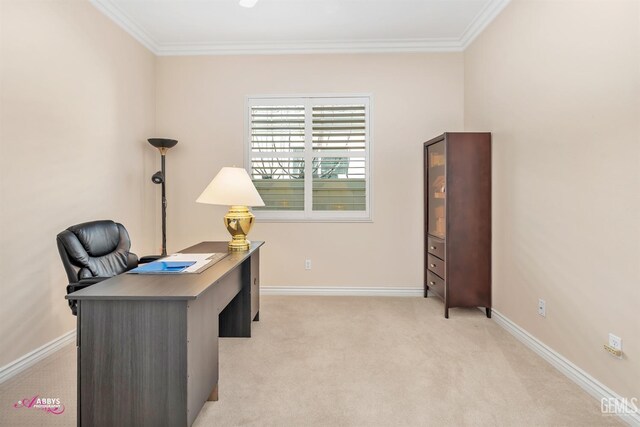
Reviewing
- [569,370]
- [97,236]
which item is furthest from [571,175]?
[97,236]

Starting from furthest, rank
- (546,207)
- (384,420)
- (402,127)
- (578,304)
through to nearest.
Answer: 1. (402,127)
2. (546,207)
3. (578,304)
4. (384,420)

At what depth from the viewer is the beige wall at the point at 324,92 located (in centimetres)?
394

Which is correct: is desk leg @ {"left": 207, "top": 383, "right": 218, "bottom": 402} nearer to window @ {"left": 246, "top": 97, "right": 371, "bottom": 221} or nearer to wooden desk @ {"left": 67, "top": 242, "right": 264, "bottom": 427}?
wooden desk @ {"left": 67, "top": 242, "right": 264, "bottom": 427}

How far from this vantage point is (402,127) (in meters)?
3.95

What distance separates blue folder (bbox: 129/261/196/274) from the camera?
1907 mm

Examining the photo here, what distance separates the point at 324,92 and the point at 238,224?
210 centimetres

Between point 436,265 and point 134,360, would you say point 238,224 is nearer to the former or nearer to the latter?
point 134,360

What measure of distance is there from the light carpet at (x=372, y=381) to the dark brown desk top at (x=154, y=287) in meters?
0.72

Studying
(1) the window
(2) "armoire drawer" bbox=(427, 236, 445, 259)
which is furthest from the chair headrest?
(2) "armoire drawer" bbox=(427, 236, 445, 259)

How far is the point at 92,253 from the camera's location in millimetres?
2316

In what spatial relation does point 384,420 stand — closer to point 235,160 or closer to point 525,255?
point 525,255

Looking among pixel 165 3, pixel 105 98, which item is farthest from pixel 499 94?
pixel 105 98

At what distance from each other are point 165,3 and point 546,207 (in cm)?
366

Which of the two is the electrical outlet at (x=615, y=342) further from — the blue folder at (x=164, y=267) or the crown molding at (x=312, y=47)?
the crown molding at (x=312, y=47)
